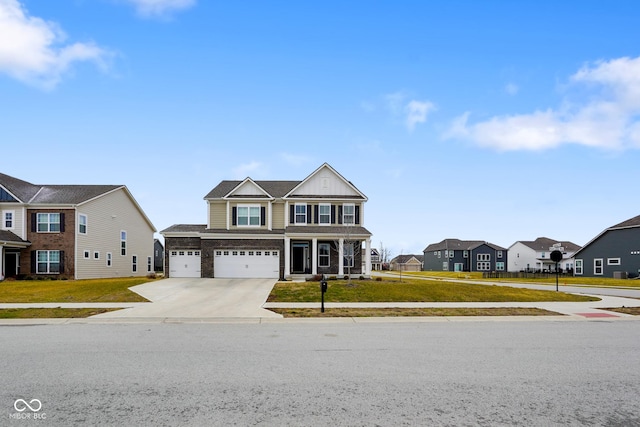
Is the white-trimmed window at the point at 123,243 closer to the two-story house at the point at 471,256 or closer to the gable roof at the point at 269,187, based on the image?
the gable roof at the point at 269,187

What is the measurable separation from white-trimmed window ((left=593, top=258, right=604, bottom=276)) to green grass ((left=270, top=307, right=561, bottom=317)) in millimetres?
43459

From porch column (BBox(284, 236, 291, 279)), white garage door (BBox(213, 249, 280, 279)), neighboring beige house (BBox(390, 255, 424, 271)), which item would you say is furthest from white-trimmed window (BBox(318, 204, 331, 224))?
neighboring beige house (BBox(390, 255, 424, 271))

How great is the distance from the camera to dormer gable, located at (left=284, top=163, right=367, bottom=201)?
33.6 meters

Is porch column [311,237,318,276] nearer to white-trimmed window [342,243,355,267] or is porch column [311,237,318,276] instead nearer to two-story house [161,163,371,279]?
two-story house [161,163,371,279]

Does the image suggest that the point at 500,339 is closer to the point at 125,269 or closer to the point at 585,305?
the point at 585,305

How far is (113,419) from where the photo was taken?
17.2ft

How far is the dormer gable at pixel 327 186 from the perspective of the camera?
110 feet

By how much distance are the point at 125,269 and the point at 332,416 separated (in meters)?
40.1

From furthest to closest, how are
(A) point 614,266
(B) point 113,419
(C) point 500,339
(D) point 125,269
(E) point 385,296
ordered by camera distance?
(A) point 614,266 < (D) point 125,269 < (E) point 385,296 < (C) point 500,339 < (B) point 113,419

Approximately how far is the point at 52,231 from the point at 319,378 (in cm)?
3367

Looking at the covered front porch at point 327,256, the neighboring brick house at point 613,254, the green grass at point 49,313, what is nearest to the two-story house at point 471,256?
the neighboring brick house at point 613,254

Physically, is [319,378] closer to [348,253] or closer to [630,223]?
[348,253]

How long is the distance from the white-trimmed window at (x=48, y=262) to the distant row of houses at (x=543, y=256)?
29145mm

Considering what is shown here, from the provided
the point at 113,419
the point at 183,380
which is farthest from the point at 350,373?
the point at 113,419
